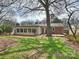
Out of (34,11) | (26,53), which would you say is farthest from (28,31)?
(26,53)

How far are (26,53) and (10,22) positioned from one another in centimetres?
3546

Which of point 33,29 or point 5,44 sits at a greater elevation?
point 33,29

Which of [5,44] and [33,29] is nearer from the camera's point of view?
[5,44]

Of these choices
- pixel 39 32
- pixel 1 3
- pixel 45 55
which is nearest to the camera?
pixel 45 55

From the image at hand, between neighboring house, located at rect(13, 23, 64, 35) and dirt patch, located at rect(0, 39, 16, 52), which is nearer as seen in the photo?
dirt patch, located at rect(0, 39, 16, 52)

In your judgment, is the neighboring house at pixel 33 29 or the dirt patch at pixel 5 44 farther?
the neighboring house at pixel 33 29

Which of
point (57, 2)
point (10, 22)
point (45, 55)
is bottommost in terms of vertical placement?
point (45, 55)

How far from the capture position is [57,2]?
3250 centimetres

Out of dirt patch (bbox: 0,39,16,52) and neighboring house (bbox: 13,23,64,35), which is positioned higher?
neighboring house (bbox: 13,23,64,35)

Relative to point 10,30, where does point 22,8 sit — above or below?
above

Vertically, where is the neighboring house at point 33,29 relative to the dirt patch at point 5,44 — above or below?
above

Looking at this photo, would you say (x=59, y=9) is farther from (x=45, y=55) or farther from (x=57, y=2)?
(x=45, y=55)

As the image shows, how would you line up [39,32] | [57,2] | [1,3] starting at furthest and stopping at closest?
1. [39,32]
2. [57,2]
3. [1,3]

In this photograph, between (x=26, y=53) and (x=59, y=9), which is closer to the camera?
(x=26, y=53)
